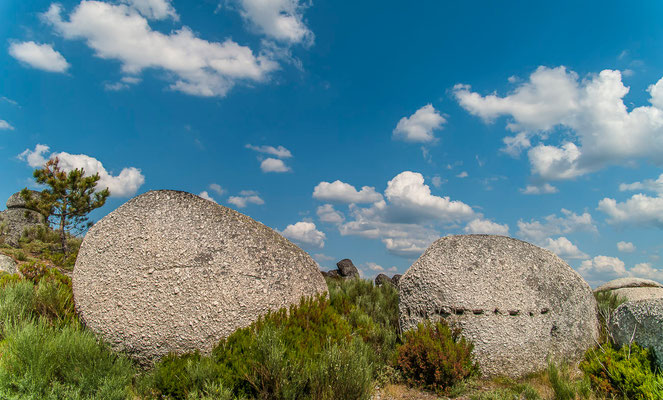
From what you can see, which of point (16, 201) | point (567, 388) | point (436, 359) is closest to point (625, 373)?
point (567, 388)

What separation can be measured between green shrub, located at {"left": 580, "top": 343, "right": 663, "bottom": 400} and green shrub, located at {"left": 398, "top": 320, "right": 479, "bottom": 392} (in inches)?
78.0

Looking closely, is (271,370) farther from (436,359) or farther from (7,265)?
(7,265)

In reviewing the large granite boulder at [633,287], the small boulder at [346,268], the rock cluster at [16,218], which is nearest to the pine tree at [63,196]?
the rock cluster at [16,218]

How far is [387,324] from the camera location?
848 cm

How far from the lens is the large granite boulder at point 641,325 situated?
6387 mm

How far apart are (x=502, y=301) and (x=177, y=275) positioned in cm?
603

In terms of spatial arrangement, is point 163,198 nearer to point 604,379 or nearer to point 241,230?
point 241,230

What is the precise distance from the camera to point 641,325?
6.67 metres

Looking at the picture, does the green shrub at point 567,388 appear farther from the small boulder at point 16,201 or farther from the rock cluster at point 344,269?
the small boulder at point 16,201

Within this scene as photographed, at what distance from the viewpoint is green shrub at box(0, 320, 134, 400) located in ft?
17.1

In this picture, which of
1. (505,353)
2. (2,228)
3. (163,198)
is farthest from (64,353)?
(2,228)

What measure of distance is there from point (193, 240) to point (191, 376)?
230 cm

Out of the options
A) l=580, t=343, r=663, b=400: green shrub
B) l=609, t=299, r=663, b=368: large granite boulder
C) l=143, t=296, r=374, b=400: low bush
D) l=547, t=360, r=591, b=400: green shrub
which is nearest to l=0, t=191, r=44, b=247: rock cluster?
l=143, t=296, r=374, b=400: low bush

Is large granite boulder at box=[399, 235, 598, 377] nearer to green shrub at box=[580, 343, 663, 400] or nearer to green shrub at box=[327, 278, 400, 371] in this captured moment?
green shrub at box=[327, 278, 400, 371]
